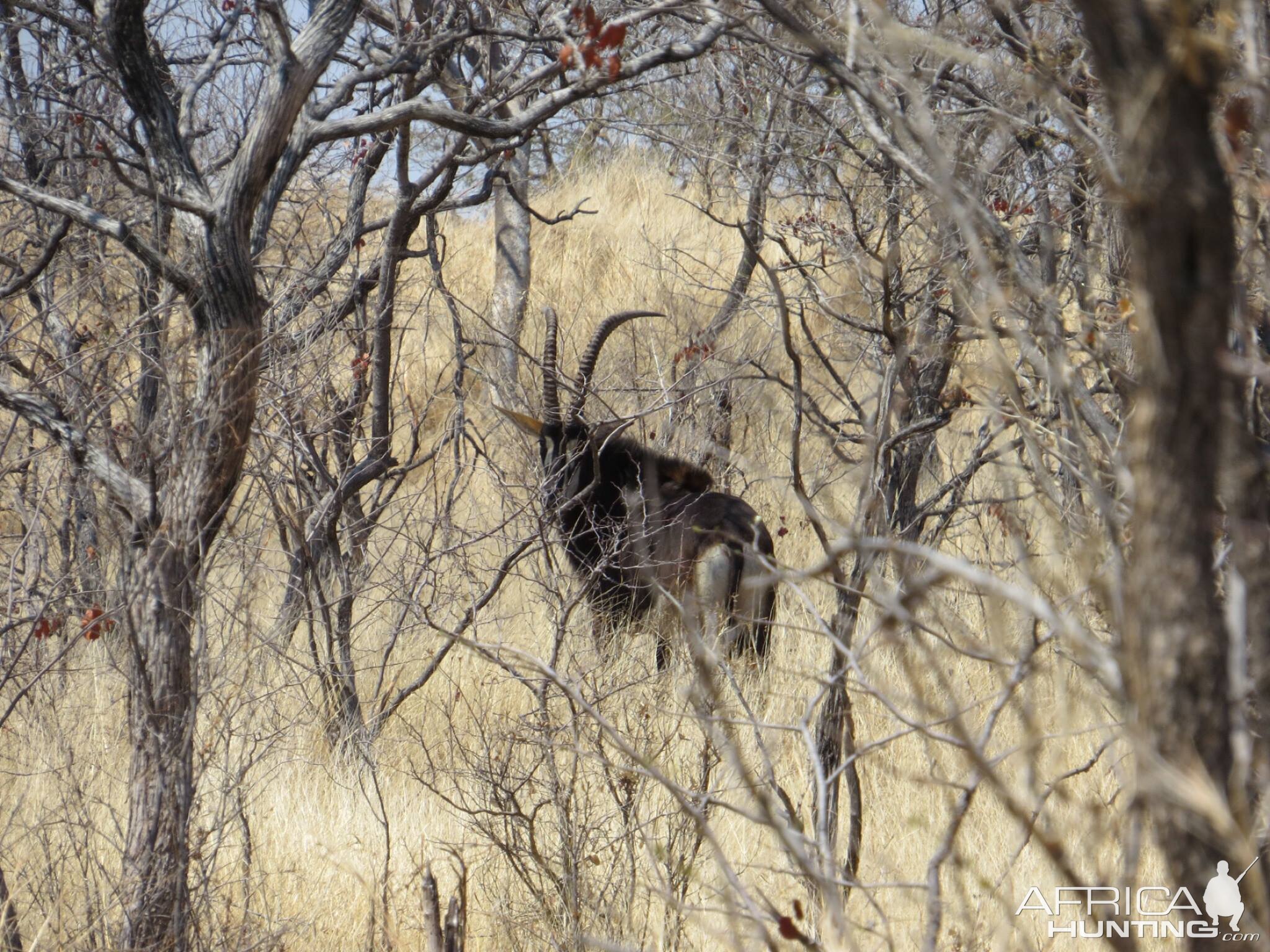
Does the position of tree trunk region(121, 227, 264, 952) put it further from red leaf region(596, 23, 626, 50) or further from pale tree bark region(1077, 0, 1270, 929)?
pale tree bark region(1077, 0, 1270, 929)

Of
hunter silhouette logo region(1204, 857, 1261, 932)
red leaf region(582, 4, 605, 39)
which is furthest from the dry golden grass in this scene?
red leaf region(582, 4, 605, 39)

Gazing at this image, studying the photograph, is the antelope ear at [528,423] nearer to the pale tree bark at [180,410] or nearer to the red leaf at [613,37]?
the pale tree bark at [180,410]

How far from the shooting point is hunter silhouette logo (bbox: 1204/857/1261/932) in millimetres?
1116

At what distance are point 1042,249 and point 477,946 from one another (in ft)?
12.0

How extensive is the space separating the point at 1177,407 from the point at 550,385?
626cm

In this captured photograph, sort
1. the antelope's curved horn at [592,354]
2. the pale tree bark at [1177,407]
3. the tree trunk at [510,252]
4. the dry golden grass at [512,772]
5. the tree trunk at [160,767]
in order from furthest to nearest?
the tree trunk at [510,252] → the antelope's curved horn at [592,354] → the dry golden grass at [512,772] → the tree trunk at [160,767] → the pale tree bark at [1177,407]

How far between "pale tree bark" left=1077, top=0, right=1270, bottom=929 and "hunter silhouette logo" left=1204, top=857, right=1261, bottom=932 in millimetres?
48

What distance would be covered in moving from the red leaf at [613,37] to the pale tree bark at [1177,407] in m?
2.42

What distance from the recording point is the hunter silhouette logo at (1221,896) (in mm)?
1116

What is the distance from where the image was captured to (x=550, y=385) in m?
7.17

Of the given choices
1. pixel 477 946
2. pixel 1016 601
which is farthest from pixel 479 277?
pixel 1016 601

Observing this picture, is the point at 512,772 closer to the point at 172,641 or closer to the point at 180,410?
the point at 172,641

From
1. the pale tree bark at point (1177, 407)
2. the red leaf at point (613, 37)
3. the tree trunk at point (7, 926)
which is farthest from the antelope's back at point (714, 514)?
the pale tree bark at point (1177, 407)

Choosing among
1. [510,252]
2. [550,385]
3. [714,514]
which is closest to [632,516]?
[714,514]
